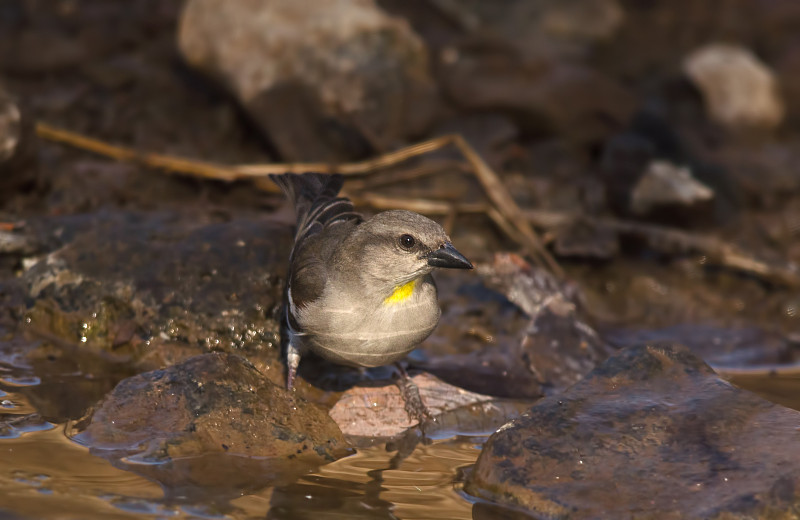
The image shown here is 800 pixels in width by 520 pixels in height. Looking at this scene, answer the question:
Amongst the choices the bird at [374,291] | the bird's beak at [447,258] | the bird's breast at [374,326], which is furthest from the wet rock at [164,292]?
the bird's beak at [447,258]

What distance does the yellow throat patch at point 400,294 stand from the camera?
5086 mm

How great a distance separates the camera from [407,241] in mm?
5066

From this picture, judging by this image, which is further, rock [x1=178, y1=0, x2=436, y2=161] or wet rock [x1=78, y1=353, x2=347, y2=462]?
rock [x1=178, y1=0, x2=436, y2=161]

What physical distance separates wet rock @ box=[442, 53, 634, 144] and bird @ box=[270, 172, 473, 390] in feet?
13.5

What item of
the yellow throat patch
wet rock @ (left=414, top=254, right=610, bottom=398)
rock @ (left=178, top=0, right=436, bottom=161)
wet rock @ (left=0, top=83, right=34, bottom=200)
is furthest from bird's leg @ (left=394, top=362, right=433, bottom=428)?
wet rock @ (left=0, top=83, right=34, bottom=200)

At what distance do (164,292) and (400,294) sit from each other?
174 centimetres

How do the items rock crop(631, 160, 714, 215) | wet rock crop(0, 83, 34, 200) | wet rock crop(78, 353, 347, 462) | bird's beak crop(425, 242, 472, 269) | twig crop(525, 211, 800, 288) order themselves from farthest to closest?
rock crop(631, 160, 714, 215), twig crop(525, 211, 800, 288), wet rock crop(0, 83, 34, 200), bird's beak crop(425, 242, 472, 269), wet rock crop(78, 353, 347, 462)

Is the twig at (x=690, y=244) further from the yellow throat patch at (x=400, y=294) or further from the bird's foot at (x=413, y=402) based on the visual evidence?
the yellow throat patch at (x=400, y=294)

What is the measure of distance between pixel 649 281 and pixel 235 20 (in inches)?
171

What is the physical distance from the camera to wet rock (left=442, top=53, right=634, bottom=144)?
8.97m

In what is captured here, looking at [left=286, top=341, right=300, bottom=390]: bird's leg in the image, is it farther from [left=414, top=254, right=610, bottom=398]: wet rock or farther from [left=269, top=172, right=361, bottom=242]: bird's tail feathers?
[left=414, top=254, right=610, bottom=398]: wet rock

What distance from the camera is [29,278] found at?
6227 millimetres

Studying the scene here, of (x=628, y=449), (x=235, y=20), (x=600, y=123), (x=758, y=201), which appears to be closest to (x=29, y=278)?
(x=235, y=20)

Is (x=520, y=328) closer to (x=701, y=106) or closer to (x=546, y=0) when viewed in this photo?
(x=701, y=106)
